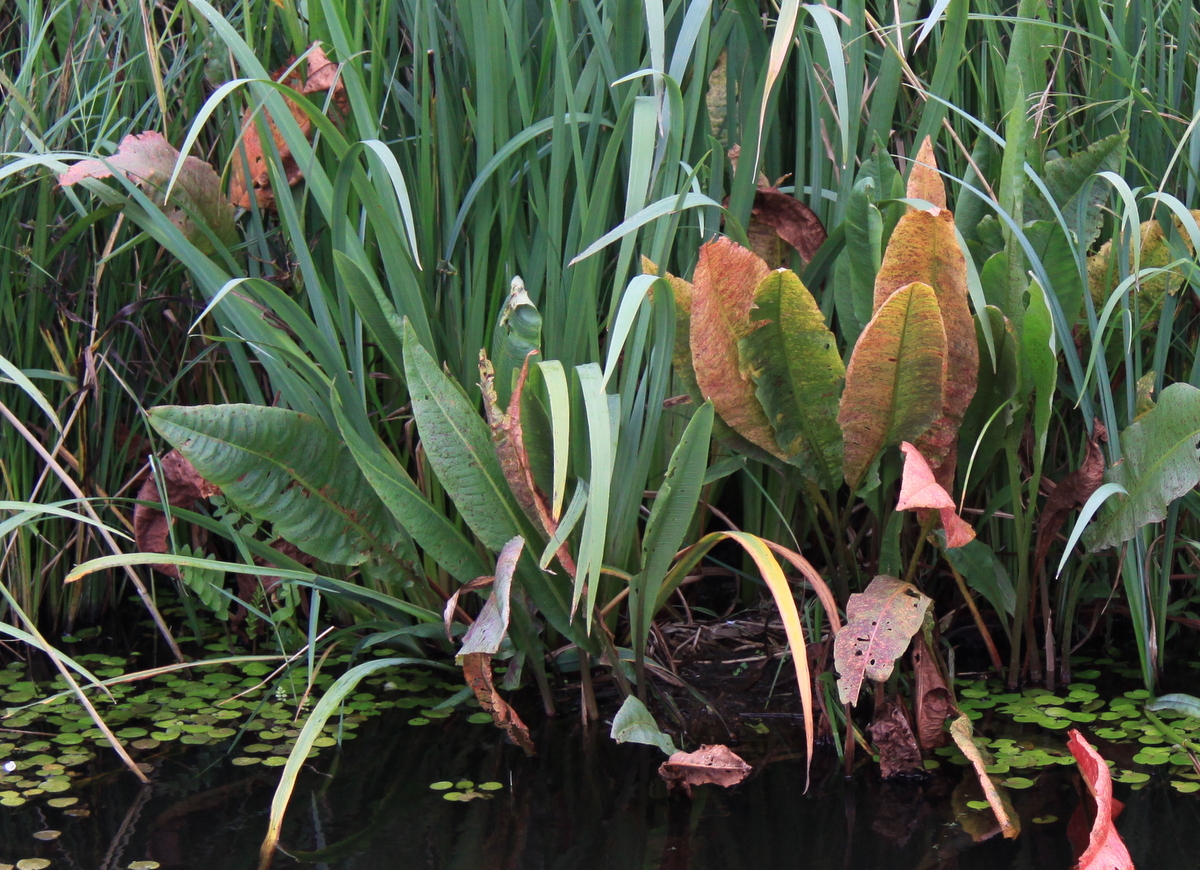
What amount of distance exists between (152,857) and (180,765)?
0.65 feet

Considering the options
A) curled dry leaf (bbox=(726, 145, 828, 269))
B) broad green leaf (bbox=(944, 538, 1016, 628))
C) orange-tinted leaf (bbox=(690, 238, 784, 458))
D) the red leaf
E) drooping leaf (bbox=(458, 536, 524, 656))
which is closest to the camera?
the red leaf

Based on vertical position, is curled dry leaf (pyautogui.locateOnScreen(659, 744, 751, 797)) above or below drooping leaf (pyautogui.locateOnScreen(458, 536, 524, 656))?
below

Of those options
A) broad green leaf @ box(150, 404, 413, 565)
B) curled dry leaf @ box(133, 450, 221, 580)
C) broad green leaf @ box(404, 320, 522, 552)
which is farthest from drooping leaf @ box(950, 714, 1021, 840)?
curled dry leaf @ box(133, 450, 221, 580)

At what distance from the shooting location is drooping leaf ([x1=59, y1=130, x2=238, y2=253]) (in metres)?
1.35

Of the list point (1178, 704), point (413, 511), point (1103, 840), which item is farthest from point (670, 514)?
point (1178, 704)

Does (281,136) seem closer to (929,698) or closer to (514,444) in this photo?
(514,444)

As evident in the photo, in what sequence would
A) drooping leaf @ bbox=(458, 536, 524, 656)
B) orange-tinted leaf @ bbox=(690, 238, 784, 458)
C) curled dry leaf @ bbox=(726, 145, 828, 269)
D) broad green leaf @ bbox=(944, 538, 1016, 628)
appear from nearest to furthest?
drooping leaf @ bbox=(458, 536, 524, 656)
orange-tinted leaf @ bbox=(690, 238, 784, 458)
broad green leaf @ bbox=(944, 538, 1016, 628)
curled dry leaf @ bbox=(726, 145, 828, 269)

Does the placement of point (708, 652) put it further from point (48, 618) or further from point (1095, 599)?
point (48, 618)

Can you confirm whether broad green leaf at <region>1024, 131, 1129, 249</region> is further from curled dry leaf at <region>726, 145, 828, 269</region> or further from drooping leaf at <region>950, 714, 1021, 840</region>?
drooping leaf at <region>950, 714, 1021, 840</region>

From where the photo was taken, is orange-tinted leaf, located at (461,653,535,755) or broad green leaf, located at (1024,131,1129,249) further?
broad green leaf, located at (1024,131,1129,249)

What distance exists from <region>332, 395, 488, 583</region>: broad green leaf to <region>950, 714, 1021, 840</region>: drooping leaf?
1.83 ft

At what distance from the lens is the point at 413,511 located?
4.16ft

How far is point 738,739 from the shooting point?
1.28 metres

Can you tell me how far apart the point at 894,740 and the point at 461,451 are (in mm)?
560
